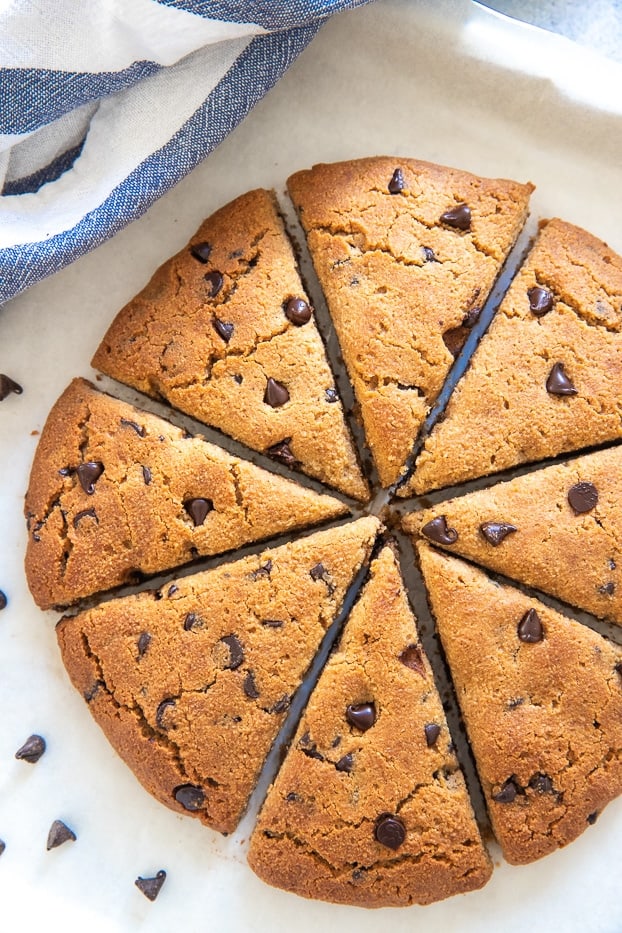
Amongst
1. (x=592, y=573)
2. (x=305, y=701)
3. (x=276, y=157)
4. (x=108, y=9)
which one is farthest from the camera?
(x=276, y=157)

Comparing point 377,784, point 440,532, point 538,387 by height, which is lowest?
point 377,784

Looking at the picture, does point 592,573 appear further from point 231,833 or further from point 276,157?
point 276,157

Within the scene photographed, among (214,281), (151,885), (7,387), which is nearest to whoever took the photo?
(214,281)

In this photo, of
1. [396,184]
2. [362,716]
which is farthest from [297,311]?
[362,716]

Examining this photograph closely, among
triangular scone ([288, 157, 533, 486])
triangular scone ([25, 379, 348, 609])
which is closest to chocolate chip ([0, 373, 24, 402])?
triangular scone ([25, 379, 348, 609])

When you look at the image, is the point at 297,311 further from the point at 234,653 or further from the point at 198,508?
the point at 234,653

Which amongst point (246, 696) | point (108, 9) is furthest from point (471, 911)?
point (108, 9)

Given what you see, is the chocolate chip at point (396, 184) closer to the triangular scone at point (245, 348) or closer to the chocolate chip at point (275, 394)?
the triangular scone at point (245, 348)
